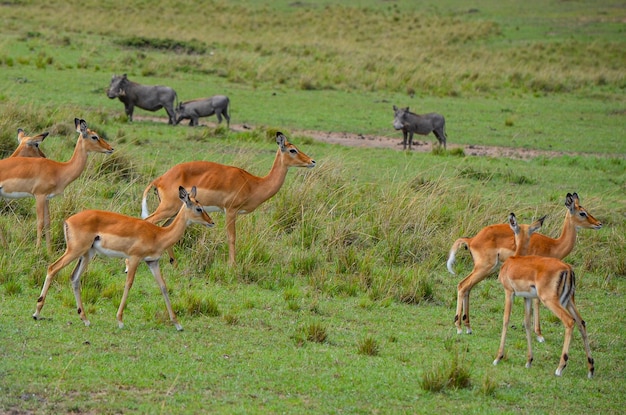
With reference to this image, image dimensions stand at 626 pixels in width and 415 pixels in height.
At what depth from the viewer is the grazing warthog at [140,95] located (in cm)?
2068

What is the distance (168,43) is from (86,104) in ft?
38.3

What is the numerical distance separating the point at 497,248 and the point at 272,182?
3.31 m

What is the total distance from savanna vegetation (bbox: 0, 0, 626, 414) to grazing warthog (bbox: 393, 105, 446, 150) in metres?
0.79

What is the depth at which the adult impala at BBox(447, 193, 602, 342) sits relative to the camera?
9.30 meters

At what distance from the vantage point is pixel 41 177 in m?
10.8

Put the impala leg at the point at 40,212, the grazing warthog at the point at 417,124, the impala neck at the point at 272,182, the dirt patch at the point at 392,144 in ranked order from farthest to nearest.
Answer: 1. the grazing warthog at the point at 417,124
2. the dirt patch at the point at 392,144
3. the impala neck at the point at 272,182
4. the impala leg at the point at 40,212

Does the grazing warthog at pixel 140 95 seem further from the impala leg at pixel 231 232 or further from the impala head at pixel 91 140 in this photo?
the impala leg at pixel 231 232

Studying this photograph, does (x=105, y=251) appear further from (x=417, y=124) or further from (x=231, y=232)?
(x=417, y=124)

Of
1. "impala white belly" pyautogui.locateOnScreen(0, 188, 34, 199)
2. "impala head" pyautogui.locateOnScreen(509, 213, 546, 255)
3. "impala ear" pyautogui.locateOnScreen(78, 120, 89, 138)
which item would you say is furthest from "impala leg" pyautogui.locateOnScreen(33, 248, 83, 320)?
"impala head" pyautogui.locateOnScreen(509, 213, 546, 255)

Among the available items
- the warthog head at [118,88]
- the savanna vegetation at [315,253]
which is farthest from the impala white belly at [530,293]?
the warthog head at [118,88]

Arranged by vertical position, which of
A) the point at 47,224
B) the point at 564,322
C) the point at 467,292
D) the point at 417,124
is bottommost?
the point at 47,224

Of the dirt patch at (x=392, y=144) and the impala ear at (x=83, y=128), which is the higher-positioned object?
the impala ear at (x=83, y=128)

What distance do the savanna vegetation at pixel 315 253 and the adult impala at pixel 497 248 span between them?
292mm

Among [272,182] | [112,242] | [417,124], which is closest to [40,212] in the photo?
[272,182]
